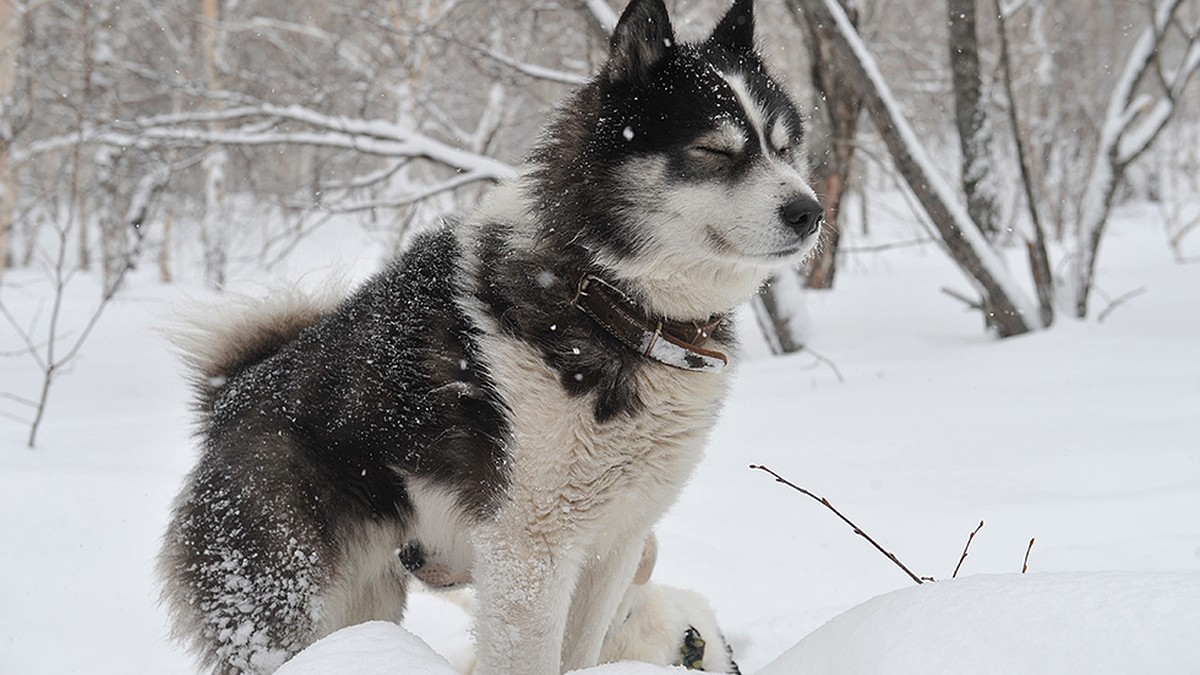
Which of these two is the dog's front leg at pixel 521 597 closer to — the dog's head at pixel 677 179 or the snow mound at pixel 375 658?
the snow mound at pixel 375 658

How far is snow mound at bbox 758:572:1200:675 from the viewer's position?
1053 millimetres

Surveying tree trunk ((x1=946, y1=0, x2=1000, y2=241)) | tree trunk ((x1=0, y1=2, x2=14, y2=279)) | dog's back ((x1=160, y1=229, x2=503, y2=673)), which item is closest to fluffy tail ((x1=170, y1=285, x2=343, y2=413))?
dog's back ((x1=160, y1=229, x2=503, y2=673))

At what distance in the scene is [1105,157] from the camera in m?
6.11

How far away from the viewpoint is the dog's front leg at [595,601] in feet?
7.47

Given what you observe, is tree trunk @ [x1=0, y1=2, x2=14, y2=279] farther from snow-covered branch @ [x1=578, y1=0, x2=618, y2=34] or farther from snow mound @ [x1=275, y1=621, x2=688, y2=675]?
snow mound @ [x1=275, y1=621, x2=688, y2=675]

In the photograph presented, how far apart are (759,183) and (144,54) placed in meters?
12.1

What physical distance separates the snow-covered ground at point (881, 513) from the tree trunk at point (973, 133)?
0.90m

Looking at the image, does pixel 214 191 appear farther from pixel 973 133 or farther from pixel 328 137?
pixel 973 133

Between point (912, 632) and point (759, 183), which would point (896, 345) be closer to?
point (759, 183)

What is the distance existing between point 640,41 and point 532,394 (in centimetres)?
86

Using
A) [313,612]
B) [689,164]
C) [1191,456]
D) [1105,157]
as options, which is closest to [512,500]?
[313,612]

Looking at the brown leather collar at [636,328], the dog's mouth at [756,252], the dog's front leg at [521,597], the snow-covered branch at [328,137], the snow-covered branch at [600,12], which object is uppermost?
the dog's mouth at [756,252]

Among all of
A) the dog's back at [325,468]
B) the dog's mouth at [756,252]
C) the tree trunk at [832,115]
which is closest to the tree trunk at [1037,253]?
the tree trunk at [832,115]

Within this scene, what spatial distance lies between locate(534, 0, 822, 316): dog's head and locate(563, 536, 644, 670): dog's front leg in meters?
0.63
